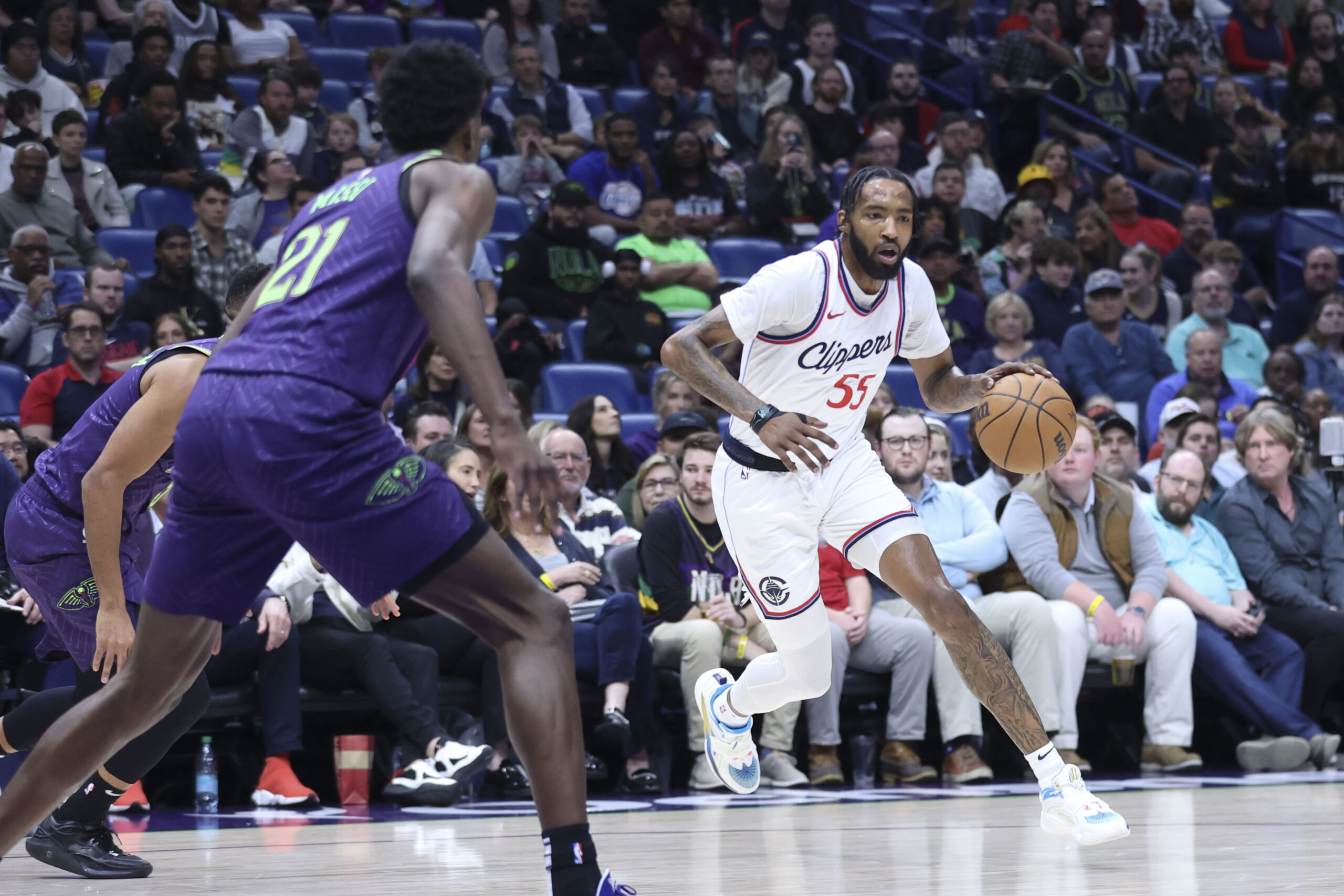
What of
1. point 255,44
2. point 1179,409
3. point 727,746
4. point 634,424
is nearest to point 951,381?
point 727,746

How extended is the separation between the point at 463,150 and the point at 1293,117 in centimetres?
1486

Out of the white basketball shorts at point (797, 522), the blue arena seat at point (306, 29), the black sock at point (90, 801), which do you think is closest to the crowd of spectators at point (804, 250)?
the blue arena seat at point (306, 29)

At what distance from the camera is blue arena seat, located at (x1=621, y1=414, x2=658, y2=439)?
31.8 feet

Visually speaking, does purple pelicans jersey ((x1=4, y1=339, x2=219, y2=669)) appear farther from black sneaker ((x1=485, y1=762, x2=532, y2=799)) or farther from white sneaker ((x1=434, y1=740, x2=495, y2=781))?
black sneaker ((x1=485, y1=762, x2=532, y2=799))

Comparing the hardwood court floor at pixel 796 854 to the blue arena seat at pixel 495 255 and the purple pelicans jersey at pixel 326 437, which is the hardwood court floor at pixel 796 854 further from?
the blue arena seat at pixel 495 255

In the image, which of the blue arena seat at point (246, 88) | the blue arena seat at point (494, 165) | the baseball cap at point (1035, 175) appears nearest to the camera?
the blue arena seat at point (246, 88)

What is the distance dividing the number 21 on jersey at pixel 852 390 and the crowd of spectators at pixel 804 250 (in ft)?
6.13

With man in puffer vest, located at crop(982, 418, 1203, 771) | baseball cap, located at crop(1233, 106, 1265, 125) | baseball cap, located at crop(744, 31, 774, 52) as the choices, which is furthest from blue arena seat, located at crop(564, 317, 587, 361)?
baseball cap, located at crop(1233, 106, 1265, 125)

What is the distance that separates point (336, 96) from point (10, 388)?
465cm

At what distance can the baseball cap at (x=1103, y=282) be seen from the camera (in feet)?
36.7

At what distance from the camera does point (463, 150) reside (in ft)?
10.8

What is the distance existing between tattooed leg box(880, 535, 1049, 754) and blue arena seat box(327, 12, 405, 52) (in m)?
9.51

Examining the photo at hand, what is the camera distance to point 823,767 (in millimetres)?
7633

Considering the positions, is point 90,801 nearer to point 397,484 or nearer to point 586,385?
point 397,484
